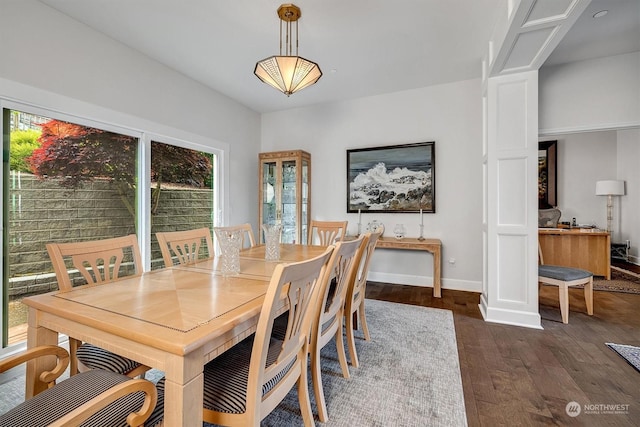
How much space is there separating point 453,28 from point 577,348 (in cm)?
291

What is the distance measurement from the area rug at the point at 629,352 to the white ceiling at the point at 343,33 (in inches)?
106

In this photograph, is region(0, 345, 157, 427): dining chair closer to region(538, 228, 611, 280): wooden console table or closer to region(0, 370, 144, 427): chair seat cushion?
region(0, 370, 144, 427): chair seat cushion

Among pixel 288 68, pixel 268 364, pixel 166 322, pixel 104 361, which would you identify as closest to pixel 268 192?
pixel 288 68

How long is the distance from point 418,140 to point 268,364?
3532 millimetres

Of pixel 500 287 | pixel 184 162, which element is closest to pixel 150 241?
pixel 184 162

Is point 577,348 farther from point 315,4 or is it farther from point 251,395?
point 315,4

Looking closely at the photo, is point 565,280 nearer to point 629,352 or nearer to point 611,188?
point 629,352

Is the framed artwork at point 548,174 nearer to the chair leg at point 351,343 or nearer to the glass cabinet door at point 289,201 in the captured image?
the glass cabinet door at point 289,201

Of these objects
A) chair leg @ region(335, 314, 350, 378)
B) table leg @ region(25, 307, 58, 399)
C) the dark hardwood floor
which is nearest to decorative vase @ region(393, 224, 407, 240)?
the dark hardwood floor

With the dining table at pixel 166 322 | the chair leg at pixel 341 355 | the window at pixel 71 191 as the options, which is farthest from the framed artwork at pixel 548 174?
the window at pixel 71 191

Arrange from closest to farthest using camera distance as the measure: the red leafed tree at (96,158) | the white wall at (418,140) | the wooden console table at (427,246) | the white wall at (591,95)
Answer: the red leafed tree at (96,158) < the white wall at (591,95) < the wooden console table at (427,246) < the white wall at (418,140)

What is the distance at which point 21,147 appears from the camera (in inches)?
85.5

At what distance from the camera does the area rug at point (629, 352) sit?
6.52 feet

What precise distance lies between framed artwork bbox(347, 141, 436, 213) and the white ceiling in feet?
3.20
